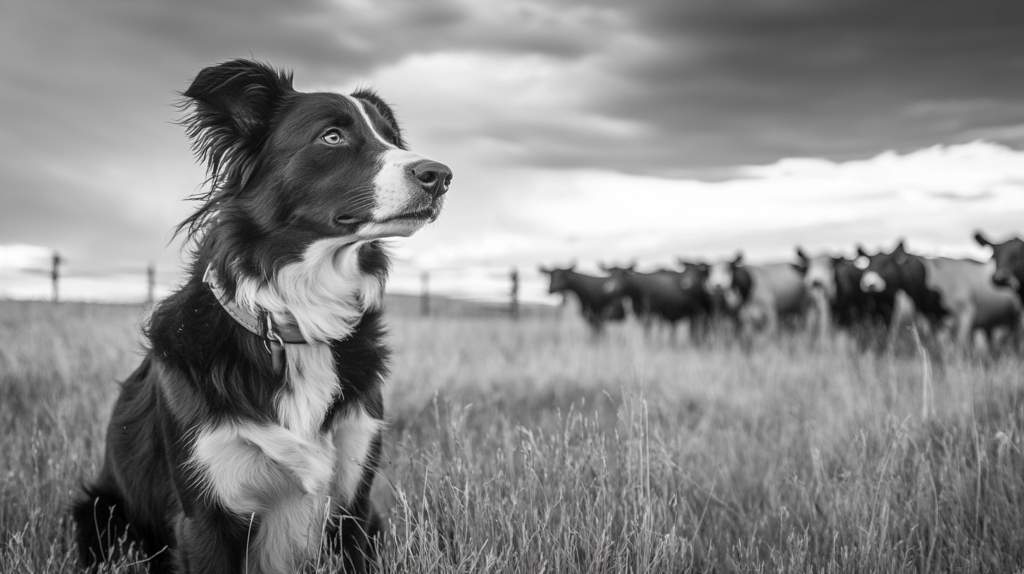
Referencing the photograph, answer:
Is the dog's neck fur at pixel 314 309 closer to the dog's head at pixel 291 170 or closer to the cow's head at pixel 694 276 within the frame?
the dog's head at pixel 291 170

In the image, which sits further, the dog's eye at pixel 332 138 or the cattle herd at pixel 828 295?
the cattle herd at pixel 828 295

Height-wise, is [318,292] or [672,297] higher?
[318,292]

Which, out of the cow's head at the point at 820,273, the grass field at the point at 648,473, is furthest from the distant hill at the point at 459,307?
the grass field at the point at 648,473

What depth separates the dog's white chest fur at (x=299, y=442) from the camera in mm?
2641

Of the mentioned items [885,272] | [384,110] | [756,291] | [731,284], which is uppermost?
[384,110]

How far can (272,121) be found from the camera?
3.15m

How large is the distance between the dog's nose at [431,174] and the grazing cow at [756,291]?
47.2 ft

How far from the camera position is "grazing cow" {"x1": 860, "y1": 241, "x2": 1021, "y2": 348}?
12435 mm

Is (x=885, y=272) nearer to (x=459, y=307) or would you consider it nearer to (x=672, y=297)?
(x=672, y=297)

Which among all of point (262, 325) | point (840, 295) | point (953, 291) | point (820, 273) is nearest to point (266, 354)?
point (262, 325)

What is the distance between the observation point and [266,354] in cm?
279

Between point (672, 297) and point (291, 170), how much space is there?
14.9 metres

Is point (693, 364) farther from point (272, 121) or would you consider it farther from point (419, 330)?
point (272, 121)

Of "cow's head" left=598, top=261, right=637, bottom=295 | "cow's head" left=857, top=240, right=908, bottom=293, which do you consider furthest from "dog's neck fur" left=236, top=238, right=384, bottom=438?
"cow's head" left=598, top=261, right=637, bottom=295
